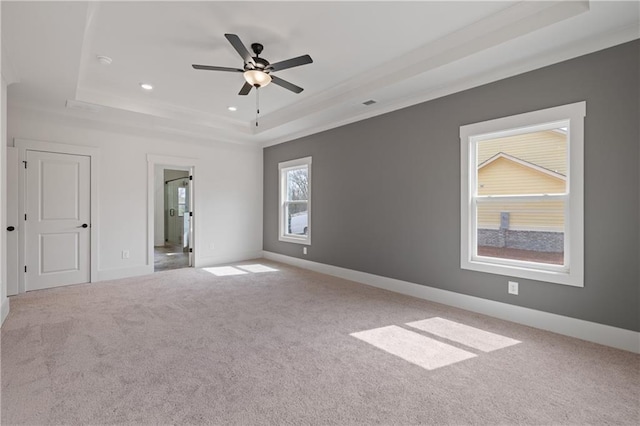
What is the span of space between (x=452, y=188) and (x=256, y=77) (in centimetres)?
255

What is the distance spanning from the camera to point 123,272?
5.18 m

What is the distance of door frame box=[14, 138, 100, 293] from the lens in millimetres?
4270

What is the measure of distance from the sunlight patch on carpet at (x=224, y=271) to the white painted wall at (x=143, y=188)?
1.34 ft

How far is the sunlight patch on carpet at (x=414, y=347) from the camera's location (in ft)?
7.94

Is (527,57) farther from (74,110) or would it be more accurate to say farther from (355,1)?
(74,110)

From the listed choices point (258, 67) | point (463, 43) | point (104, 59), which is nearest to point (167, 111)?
point (104, 59)

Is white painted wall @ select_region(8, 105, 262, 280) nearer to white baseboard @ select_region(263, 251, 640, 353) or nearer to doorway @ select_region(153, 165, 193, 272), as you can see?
doorway @ select_region(153, 165, 193, 272)

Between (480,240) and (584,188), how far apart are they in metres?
1.10

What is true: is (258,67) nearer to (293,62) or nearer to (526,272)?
(293,62)

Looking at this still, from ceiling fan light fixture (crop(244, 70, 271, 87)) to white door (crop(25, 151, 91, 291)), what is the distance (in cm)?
329

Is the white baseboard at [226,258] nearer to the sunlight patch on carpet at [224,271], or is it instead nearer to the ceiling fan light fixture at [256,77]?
the sunlight patch on carpet at [224,271]

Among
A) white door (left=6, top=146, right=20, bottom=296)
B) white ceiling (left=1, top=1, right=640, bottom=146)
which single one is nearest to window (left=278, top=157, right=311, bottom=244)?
white ceiling (left=1, top=1, right=640, bottom=146)

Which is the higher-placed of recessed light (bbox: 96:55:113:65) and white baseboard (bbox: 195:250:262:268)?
recessed light (bbox: 96:55:113:65)

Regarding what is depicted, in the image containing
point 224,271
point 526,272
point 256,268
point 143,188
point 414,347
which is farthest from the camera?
point 256,268
